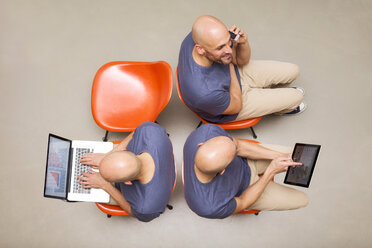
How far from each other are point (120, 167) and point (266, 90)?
1505mm

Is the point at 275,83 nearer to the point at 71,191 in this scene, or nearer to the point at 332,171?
the point at 332,171

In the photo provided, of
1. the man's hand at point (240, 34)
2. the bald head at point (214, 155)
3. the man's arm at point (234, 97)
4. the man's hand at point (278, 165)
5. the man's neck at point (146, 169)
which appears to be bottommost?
the man's neck at point (146, 169)

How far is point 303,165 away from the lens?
2090 millimetres

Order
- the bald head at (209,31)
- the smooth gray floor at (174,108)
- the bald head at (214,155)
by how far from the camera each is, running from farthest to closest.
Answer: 1. the smooth gray floor at (174,108)
2. the bald head at (209,31)
3. the bald head at (214,155)

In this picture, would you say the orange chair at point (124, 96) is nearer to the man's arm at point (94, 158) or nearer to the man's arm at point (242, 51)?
the man's arm at point (94, 158)

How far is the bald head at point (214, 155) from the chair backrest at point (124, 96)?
0.93 m

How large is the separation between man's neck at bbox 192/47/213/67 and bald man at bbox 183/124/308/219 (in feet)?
1.58

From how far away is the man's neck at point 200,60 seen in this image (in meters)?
2.15

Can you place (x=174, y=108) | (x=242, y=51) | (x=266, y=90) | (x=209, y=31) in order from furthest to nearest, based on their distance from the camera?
1. (x=174, y=108)
2. (x=266, y=90)
3. (x=242, y=51)
4. (x=209, y=31)

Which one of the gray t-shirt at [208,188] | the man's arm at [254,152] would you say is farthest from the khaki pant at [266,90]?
the gray t-shirt at [208,188]

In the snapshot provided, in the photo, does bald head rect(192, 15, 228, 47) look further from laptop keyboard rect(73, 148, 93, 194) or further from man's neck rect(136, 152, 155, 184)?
laptop keyboard rect(73, 148, 93, 194)

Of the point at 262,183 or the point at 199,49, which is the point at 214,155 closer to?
the point at 262,183

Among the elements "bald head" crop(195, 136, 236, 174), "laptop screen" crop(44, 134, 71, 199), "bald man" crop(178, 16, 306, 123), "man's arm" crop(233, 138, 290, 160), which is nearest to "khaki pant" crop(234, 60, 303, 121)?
"bald man" crop(178, 16, 306, 123)

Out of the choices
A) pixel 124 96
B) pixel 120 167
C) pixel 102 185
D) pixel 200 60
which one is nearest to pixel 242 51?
pixel 200 60
